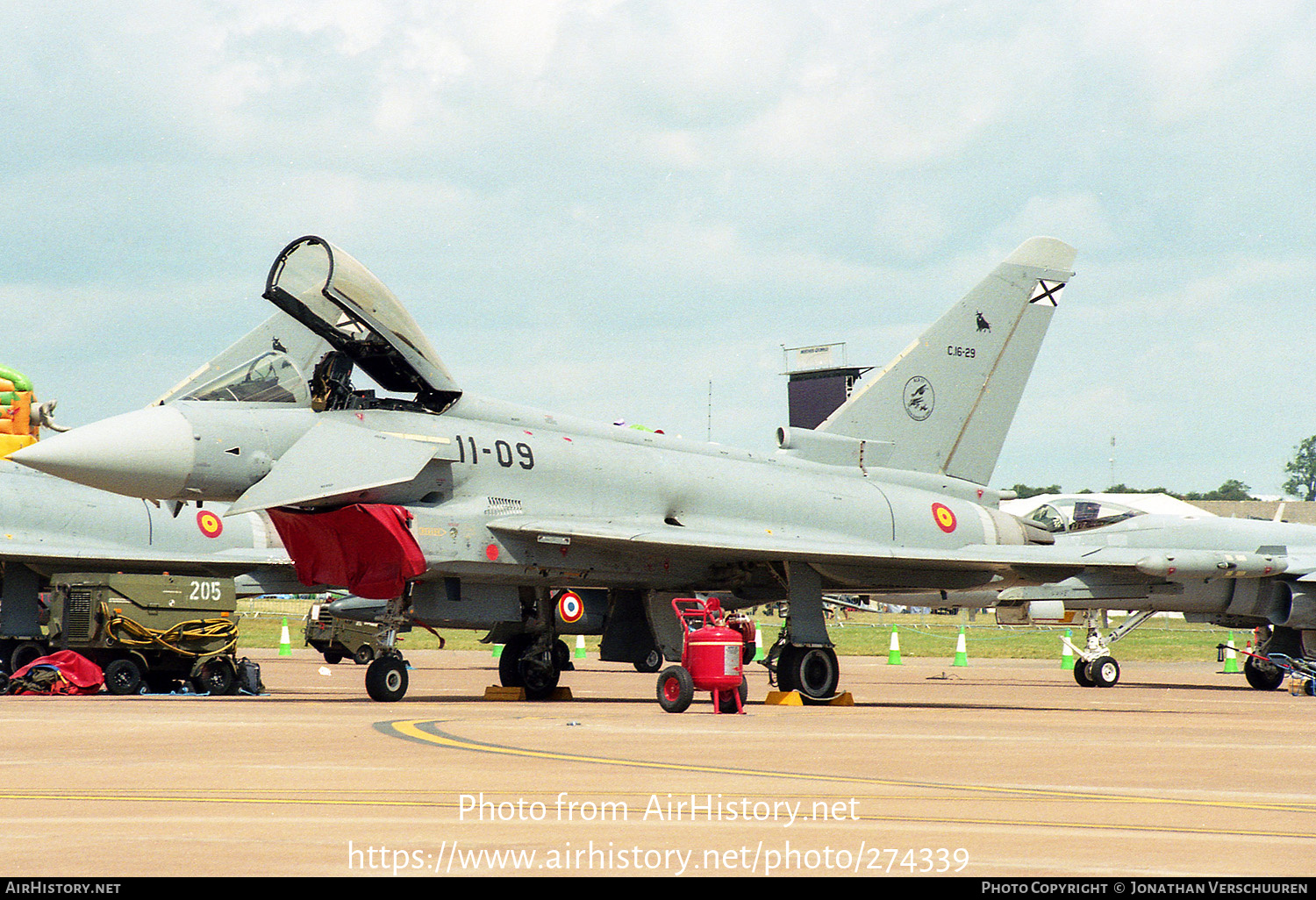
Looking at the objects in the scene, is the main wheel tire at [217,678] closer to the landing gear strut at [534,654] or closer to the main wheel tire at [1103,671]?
the landing gear strut at [534,654]

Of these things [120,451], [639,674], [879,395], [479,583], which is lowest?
[639,674]

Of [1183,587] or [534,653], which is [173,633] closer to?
[534,653]

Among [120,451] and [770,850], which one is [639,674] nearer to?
[120,451]

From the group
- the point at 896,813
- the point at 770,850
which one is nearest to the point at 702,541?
the point at 896,813

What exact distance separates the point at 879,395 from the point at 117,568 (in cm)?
1218

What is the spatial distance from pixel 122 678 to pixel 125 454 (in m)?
4.17

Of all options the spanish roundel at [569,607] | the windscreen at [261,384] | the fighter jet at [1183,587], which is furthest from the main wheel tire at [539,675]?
the fighter jet at [1183,587]

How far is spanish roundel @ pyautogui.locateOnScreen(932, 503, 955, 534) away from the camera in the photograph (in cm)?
1823

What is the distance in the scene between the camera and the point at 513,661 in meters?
16.4

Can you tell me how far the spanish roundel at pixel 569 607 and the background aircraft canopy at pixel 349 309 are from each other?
3.59m

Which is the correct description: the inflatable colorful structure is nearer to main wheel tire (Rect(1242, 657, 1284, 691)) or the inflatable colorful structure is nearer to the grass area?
the grass area

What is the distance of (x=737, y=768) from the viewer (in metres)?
7.71

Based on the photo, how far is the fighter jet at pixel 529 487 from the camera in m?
14.1

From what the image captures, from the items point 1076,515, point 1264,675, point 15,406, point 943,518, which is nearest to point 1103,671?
point 1076,515
